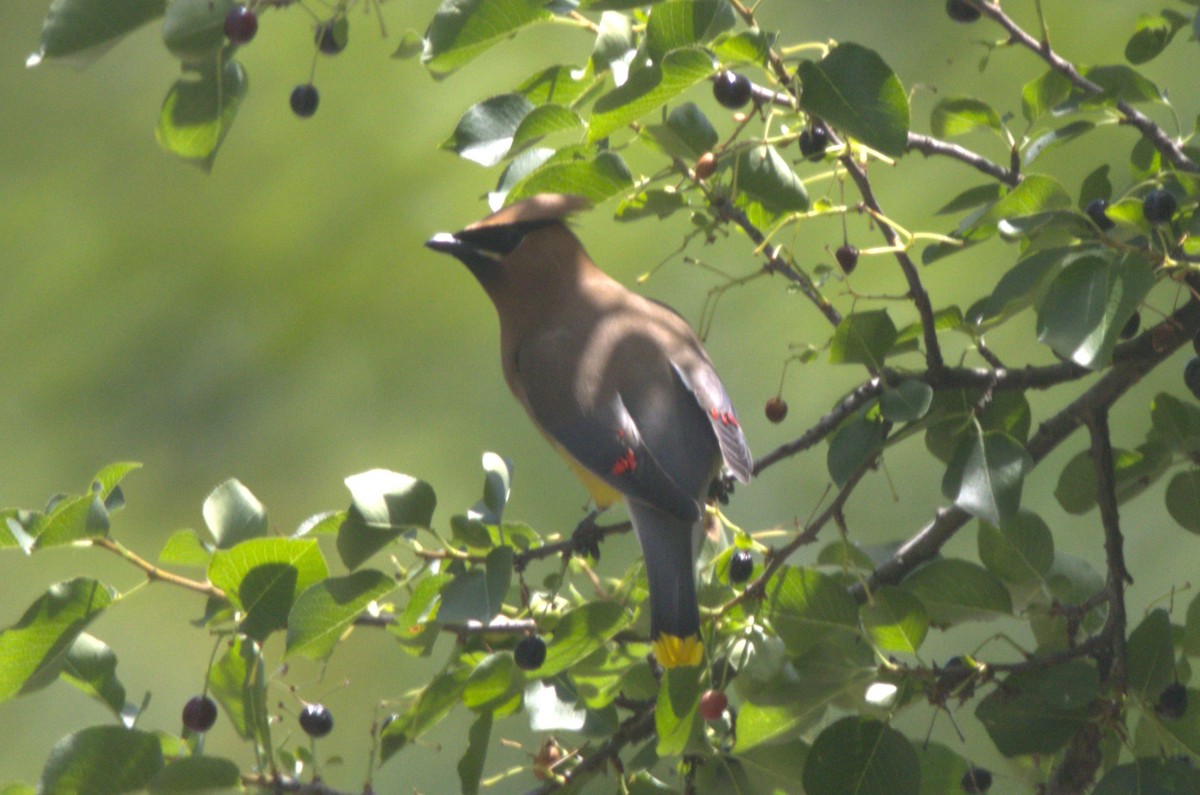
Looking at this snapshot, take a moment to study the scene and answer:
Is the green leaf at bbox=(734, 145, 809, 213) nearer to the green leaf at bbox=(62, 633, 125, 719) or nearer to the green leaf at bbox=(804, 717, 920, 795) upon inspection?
the green leaf at bbox=(804, 717, 920, 795)

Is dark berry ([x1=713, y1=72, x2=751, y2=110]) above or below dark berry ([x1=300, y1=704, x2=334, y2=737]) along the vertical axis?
above

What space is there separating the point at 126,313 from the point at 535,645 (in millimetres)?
2741

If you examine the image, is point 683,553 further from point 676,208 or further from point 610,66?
point 610,66

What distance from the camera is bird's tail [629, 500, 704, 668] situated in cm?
140

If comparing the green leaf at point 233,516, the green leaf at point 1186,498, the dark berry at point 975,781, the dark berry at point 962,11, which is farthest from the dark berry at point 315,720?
the dark berry at point 962,11

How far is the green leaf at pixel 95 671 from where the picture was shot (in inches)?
55.5

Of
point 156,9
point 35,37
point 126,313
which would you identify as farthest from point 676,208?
point 35,37

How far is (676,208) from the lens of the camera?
4.81 ft

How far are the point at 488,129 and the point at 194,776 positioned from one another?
2.26ft

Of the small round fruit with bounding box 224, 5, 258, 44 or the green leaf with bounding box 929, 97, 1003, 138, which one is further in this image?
the green leaf with bounding box 929, 97, 1003, 138

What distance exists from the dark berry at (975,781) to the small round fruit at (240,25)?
99 centimetres

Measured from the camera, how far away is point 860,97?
123 centimetres

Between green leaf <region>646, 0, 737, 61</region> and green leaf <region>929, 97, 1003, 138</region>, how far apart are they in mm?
446

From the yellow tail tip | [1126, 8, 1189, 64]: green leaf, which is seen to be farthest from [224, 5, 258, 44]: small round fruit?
[1126, 8, 1189, 64]: green leaf
